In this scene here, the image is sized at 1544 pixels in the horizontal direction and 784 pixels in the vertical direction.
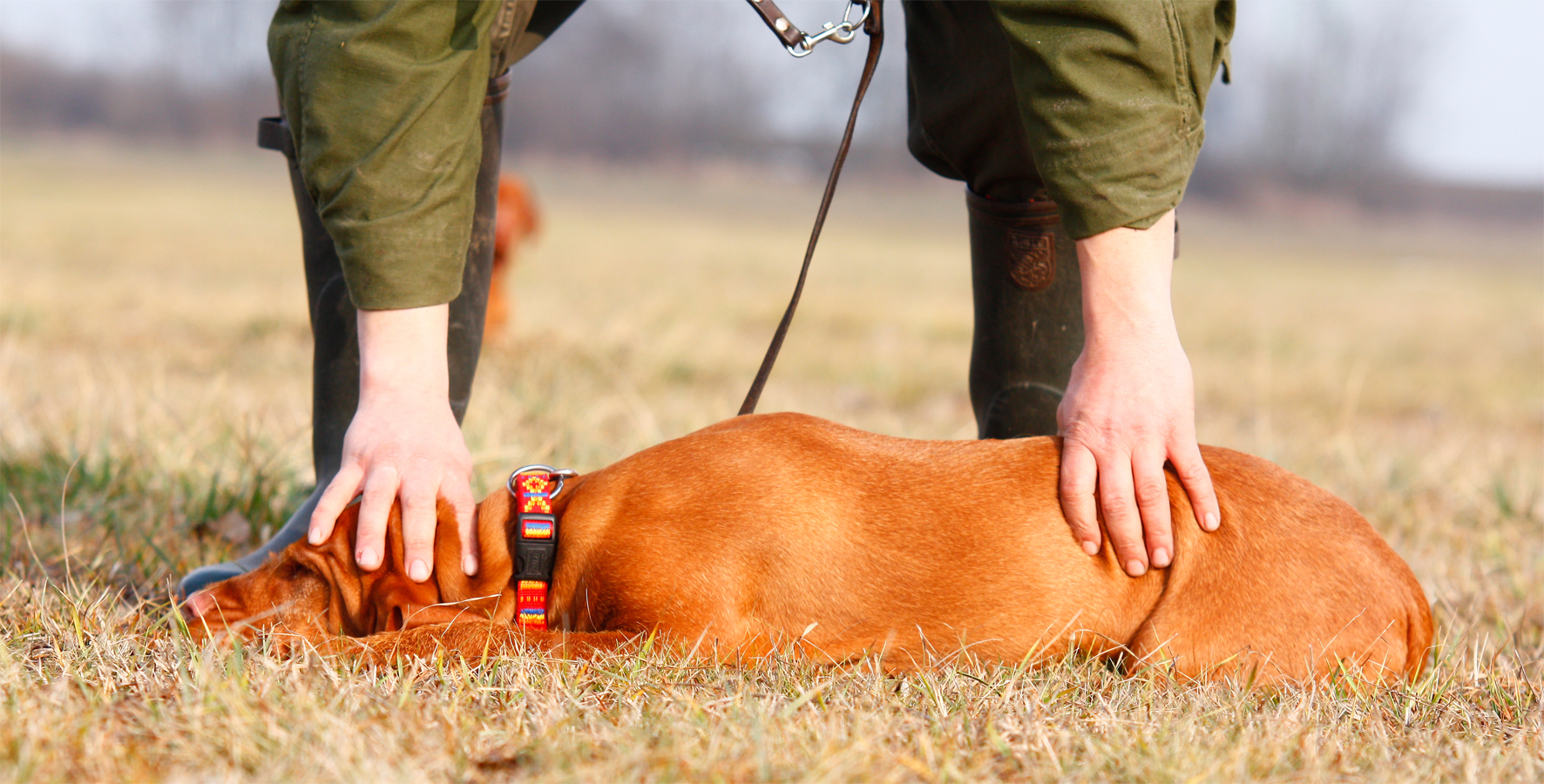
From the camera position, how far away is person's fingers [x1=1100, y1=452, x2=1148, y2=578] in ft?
6.31

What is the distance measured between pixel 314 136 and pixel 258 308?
573 cm

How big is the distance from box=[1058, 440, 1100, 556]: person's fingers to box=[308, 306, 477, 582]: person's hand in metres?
1.03

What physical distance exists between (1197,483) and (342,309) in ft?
6.18

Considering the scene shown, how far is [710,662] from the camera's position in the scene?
1.89 meters

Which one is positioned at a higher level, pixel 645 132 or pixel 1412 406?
pixel 1412 406

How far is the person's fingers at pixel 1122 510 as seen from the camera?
1.92m

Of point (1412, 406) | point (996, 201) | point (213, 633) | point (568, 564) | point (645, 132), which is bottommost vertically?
point (645, 132)

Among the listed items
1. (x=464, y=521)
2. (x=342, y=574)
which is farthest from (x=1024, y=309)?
(x=342, y=574)

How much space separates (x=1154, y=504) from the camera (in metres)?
1.93

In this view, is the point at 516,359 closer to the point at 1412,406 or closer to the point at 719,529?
the point at 719,529

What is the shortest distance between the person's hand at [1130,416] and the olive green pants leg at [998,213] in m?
0.67

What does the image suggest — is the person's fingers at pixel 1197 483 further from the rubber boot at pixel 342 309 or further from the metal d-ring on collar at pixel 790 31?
the rubber boot at pixel 342 309

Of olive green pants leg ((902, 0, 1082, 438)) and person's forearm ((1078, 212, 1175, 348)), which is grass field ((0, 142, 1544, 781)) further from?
olive green pants leg ((902, 0, 1082, 438))

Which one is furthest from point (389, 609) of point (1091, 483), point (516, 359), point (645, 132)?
point (645, 132)
